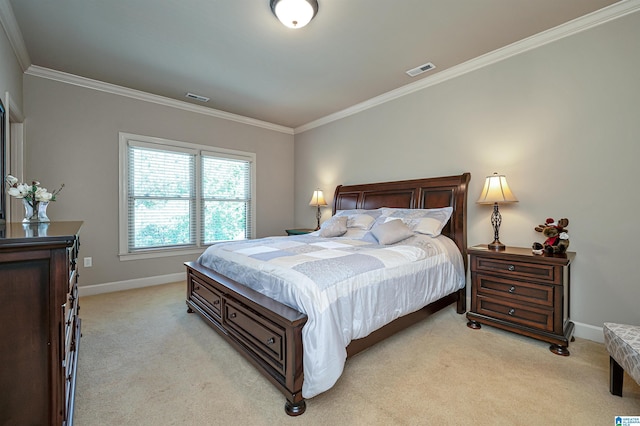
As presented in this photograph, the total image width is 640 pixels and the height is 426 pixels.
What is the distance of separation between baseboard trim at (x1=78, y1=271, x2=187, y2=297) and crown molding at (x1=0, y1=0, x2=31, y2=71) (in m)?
2.64

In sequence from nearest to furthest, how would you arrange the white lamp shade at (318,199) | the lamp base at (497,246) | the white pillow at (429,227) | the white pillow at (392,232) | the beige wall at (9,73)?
the beige wall at (9,73), the lamp base at (497,246), the white pillow at (392,232), the white pillow at (429,227), the white lamp shade at (318,199)

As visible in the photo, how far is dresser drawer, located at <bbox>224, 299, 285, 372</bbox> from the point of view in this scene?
5.67 feet

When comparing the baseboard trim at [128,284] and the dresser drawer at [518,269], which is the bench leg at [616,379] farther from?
the baseboard trim at [128,284]

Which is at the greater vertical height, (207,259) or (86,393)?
(207,259)

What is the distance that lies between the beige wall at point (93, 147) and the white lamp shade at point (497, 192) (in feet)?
13.2

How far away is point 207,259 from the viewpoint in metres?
2.86

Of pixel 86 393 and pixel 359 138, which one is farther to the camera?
pixel 359 138

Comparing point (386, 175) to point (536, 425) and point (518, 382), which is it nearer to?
point (518, 382)

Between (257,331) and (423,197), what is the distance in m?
2.54

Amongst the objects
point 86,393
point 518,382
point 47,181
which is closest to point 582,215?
point 518,382

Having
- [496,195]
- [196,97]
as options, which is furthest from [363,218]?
[196,97]

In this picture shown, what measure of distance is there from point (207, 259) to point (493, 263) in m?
2.76

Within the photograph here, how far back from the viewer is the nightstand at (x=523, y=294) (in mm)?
2271

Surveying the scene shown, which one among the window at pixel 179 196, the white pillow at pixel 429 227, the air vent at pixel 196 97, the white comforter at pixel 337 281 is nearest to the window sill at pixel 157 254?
the window at pixel 179 196
